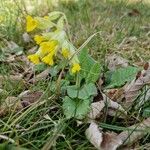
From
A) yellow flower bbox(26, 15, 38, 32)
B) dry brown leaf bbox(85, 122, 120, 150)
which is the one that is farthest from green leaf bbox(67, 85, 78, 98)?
yellow flower bbox(26, 15, 38, 32)

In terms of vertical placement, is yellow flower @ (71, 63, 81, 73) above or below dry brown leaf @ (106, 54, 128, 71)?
above

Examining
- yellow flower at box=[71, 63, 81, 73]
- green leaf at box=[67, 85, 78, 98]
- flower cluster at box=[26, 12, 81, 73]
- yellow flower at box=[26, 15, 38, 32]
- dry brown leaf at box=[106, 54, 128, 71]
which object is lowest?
dry brown leaf at box=[106, 54, 128, 71]

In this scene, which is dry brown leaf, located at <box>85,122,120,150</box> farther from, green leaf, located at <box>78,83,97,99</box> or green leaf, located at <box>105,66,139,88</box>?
green leaf, located at <box>105,66,139,88</box>

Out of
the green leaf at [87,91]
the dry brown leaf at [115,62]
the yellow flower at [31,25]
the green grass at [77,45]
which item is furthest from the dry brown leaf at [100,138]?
the dry brown leaf at [115,62]

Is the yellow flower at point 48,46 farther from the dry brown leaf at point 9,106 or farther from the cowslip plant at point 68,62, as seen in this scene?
the dry brown leaf at point 9,106

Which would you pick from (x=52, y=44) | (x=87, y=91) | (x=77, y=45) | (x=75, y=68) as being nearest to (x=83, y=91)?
(x=87, y=91)

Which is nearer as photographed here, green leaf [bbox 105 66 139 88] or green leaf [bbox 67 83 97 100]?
green leaf [bbox 67 83 97 100]

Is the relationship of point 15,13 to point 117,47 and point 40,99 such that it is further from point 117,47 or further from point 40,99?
point 40,99

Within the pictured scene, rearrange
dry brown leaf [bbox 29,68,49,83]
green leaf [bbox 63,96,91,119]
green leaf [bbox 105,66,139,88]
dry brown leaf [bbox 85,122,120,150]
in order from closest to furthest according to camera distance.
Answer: dry brown leaf [bbox 85,122,120,150] → green leaf [bbox 63,96,91,119] → green leaf [bbox 105,66,139,88] → dry brown leaf [bbox 29,68,49,83]
